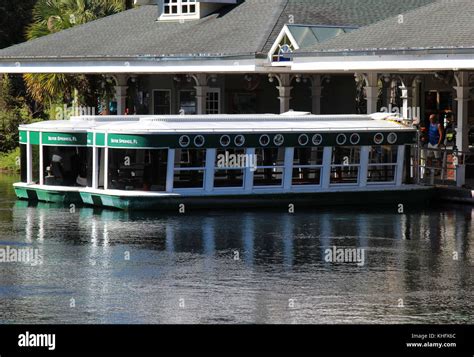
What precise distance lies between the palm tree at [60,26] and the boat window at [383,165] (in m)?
19.1

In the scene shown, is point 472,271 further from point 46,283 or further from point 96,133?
point 96,133

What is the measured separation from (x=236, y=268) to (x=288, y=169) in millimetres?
10506

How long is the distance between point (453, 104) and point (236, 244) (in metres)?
18.3

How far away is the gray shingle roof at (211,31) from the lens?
4484 centimetres

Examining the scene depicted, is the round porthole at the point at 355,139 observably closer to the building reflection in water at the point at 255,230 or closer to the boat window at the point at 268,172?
the boat window at the point at 268,172

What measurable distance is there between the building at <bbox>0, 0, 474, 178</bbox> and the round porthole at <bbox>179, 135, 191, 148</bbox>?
19.0 ft

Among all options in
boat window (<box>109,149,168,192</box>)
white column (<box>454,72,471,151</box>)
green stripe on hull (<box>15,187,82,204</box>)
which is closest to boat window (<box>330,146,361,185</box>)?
white column (<box>454,72,471,151</box>)

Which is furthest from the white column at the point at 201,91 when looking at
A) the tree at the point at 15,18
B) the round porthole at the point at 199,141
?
the tree at the point at 15,18
